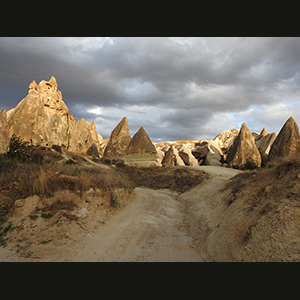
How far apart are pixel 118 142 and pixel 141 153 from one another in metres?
19.5

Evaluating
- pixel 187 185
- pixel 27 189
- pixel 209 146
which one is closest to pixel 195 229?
pixel 27 189

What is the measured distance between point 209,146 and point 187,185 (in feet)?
85.3

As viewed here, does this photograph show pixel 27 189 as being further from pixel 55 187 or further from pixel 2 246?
pixel 2 246

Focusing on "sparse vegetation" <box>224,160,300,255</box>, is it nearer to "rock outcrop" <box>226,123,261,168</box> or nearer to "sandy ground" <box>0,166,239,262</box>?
"sandy ground" <box>0,166,239,262</box>

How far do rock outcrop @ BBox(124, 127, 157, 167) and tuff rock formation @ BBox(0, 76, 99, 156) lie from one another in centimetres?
1968

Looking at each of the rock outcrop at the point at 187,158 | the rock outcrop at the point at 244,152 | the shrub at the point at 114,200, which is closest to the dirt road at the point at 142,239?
the shrub at the point at 114,200

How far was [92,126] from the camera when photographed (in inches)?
3455

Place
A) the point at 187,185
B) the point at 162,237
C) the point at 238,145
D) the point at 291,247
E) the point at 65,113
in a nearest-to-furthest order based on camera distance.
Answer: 1. the point at 291,247
2. the point at 162,237
3. the point at 187,185
4. the point at 238,145
5. the point at 65,113

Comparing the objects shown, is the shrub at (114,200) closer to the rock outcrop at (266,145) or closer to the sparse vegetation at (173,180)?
the sparse vegetation at (173,180)

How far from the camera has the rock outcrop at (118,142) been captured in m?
43.3

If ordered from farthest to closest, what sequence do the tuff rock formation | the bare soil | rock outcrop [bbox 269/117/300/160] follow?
1. the tuff rock formation
2. rock outcrop [bbox 269/117/300/160]
3. the bare soil

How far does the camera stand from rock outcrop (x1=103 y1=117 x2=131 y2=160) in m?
43.3

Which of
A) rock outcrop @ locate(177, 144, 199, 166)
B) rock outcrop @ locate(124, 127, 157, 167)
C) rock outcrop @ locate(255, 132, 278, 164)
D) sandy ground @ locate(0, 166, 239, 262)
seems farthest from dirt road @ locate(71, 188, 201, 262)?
rock outcrop @ locate(177, 144, 199, 166)

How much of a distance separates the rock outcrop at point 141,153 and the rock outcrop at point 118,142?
17.0m
